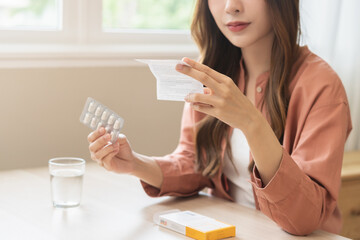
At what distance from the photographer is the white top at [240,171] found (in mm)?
1606

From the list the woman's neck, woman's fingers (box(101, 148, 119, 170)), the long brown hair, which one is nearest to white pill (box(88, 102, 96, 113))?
woman's fingers (box(101, 148, 119, 170))

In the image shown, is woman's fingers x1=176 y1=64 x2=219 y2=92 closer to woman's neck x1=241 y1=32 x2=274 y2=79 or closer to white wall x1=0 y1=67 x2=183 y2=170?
woman's neck x1=241 y1=32 x2=274 y2=79

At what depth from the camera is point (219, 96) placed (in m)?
1.14

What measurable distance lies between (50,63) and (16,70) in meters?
0.12

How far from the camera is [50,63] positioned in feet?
6.40

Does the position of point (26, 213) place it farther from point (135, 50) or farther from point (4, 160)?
point (135, 50)

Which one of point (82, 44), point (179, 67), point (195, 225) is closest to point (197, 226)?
point (195, 225)

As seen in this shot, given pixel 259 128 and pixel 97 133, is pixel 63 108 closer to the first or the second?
pixel 97 133

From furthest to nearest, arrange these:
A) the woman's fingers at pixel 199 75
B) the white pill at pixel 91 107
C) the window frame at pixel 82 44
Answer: the window frame at pixel 82 44, the white pill at pixel 91 107, the woman's fingers at pixel 199 75

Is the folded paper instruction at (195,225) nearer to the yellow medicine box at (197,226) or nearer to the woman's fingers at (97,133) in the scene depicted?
the yellow medicine box at (197,226)

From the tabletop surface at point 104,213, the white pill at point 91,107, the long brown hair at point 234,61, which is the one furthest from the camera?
the long brown hair at point 234,61

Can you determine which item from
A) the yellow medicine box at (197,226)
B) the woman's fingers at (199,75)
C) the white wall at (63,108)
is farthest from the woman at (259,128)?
the white wall at (63,108)

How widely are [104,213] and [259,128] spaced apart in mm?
444

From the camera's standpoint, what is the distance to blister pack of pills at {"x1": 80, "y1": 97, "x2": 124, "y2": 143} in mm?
1375
